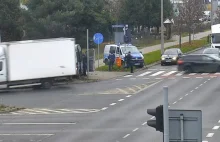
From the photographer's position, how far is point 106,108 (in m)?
30.1

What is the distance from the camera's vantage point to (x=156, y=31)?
96438 mm

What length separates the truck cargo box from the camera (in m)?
38.9

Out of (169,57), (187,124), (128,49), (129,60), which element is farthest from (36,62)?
(187,124)

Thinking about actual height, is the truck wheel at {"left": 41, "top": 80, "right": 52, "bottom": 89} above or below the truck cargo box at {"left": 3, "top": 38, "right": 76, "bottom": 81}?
below

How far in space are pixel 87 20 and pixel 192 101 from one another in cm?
3599

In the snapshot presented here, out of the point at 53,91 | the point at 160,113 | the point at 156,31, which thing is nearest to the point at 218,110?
the point at 53,91

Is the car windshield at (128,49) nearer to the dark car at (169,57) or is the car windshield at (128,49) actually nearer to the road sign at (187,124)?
the dark car at (169,57)

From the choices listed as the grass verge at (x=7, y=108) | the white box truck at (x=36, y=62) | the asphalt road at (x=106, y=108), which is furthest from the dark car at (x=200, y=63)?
the grass verge at (x=7, y=108)

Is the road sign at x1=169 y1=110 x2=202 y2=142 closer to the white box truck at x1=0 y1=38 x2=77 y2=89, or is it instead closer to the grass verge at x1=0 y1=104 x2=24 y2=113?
the grass verge at x1=0 y1=104 x2=24 y2=113

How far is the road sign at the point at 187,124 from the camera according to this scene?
1020 centimetres

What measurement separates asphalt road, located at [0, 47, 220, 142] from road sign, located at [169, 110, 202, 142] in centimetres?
1112

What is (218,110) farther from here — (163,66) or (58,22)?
(58,22)

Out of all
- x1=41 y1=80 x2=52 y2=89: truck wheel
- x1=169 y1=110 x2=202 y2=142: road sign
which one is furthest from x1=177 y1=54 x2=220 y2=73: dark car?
x1=169 y1=110 x2=202 y2=142: road sign

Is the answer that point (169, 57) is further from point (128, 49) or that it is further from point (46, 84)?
point (46, 84)
